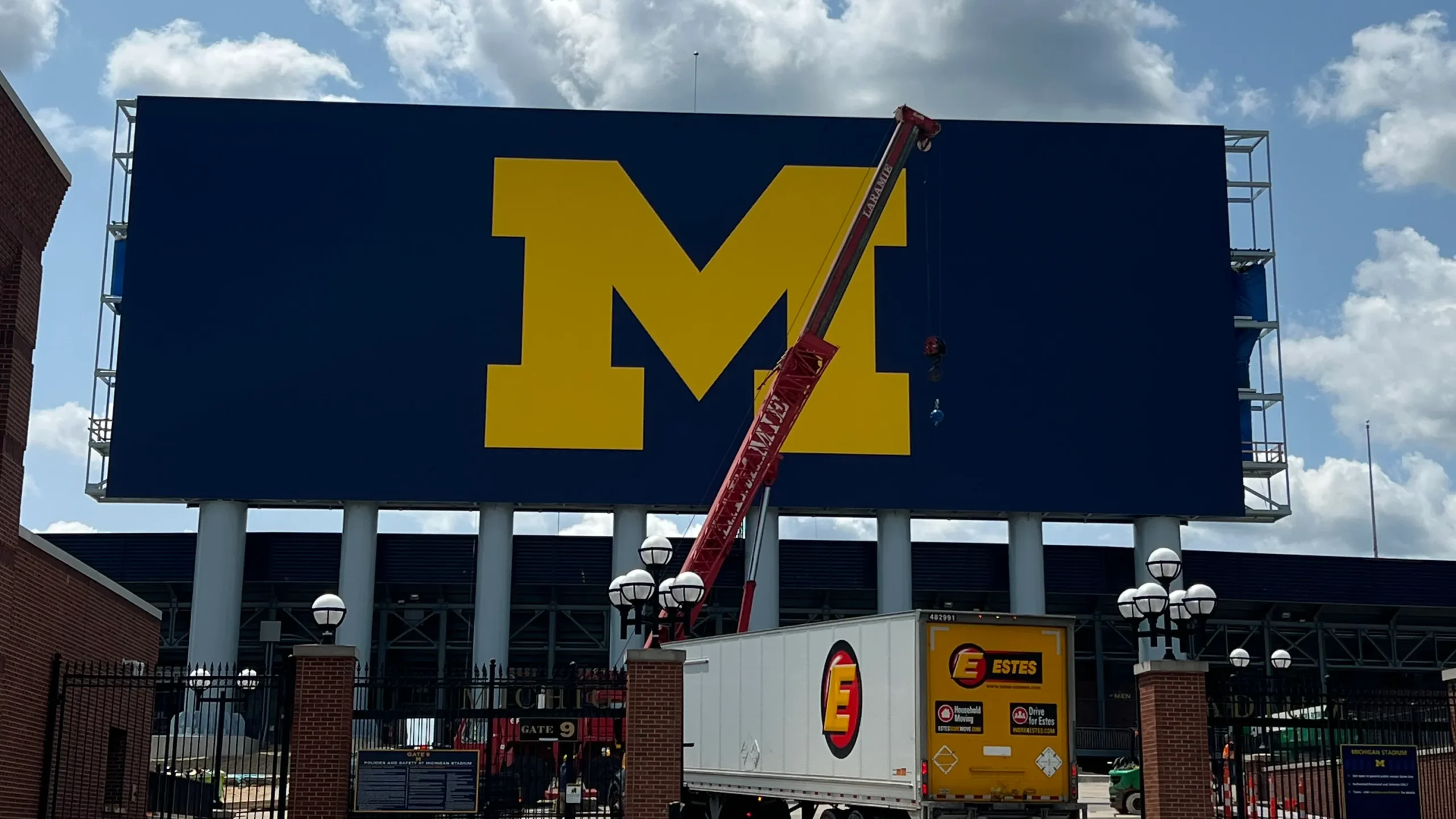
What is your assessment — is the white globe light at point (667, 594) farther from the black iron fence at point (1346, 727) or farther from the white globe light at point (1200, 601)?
the black iron fence at point (1346, 727)

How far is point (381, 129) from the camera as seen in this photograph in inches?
2117

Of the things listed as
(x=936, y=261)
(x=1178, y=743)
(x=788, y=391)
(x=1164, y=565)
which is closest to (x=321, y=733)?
(x=1178, y=743)

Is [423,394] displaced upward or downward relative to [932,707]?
upward

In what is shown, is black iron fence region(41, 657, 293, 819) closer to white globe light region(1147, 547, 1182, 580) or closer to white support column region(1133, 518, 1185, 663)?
white globe light region(1147, 547, 1182, 580)

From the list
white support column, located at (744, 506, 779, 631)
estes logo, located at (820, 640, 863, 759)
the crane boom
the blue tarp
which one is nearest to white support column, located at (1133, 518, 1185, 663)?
the blue tarp

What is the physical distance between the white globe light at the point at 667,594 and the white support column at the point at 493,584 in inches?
1089

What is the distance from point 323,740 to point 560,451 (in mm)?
28871

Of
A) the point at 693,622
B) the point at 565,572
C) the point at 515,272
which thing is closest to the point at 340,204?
the point at 515,272

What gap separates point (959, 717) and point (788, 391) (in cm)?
1886

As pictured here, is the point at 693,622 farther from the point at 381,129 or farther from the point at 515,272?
the point at 381,129

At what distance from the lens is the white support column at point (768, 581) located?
2057 inches

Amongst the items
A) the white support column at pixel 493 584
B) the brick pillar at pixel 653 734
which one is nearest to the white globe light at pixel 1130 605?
the brick pillar at pixel 653 734

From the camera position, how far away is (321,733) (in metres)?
22.7

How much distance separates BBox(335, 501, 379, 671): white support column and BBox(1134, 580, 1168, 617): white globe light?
107 ft
